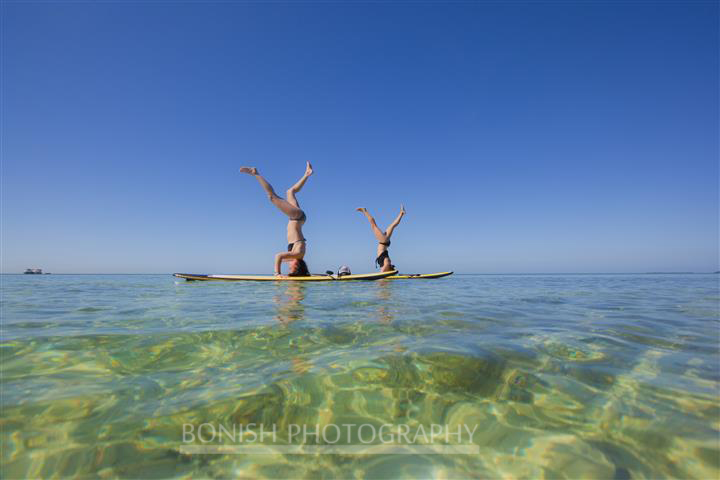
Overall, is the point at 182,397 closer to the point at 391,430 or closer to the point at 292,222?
the point at 391,430

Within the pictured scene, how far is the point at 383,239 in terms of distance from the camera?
15.7m

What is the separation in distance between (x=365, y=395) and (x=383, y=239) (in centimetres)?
1389

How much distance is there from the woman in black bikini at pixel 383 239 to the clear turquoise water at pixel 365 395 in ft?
39.0

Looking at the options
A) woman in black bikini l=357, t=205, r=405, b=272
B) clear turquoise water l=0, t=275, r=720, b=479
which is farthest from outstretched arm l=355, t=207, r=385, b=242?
clear turquoise water l=0, t=275, r=720, b=479

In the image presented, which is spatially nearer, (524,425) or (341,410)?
(524,425)

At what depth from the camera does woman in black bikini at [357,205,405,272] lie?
15.4 metres

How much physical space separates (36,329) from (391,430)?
4.43 metres

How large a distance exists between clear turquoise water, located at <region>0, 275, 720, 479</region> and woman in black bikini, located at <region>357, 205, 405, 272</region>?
11.9 m

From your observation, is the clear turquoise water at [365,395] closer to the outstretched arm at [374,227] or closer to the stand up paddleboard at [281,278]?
the stand up paddleboard at [281,278]

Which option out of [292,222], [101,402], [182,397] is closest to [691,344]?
[182,397]

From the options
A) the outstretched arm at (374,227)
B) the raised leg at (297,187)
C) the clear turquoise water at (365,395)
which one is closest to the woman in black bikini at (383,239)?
the outstretched arm at (374,227)

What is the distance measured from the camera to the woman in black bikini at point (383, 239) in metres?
15.4

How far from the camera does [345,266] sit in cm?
1345

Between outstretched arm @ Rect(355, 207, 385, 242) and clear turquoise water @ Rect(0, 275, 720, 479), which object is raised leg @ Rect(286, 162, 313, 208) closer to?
outstretched arm @ Rect(355, 207, 385, 242)
